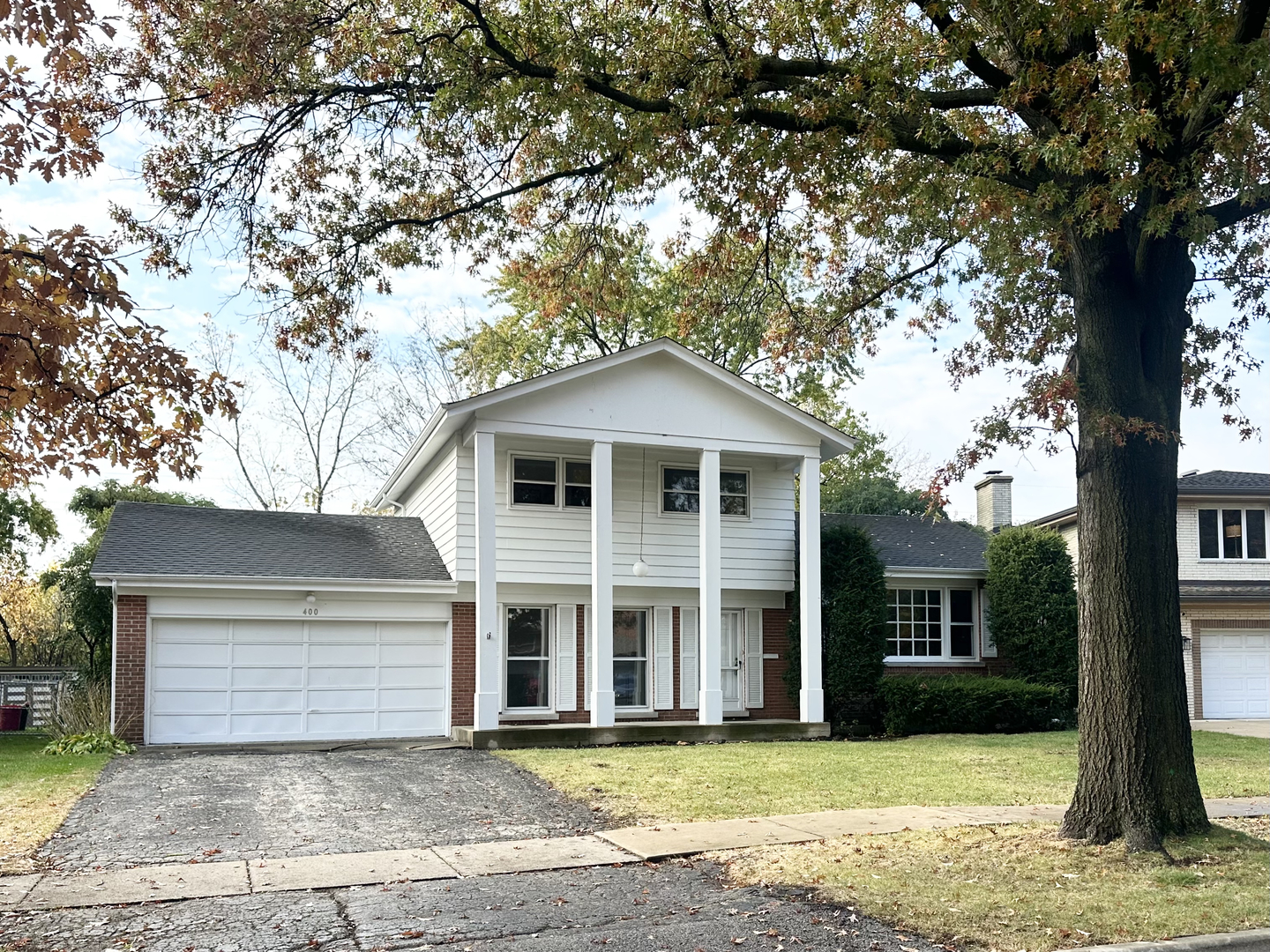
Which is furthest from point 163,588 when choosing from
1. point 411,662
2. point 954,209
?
point 954,209

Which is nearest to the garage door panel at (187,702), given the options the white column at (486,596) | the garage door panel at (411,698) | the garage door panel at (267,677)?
the garage door panel at (267,677)

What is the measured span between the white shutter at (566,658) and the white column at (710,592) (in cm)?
236

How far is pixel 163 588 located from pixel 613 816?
34.0ft

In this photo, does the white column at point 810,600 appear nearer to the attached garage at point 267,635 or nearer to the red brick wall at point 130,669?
the attached garage at point 267,635

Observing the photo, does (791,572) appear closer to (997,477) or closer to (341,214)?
(997,477)

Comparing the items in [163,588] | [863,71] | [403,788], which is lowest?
[403,788]

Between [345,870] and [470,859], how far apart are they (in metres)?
1.03

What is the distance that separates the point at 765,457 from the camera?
74.6 ft

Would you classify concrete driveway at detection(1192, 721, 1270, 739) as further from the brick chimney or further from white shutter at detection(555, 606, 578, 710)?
white shutter at detection(555, 606, 578, 710)

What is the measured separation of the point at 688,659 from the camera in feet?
72.5

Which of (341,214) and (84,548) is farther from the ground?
(341,214)

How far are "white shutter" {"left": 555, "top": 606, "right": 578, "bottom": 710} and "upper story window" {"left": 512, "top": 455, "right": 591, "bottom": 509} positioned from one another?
203 centimetres

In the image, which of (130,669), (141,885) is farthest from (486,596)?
(141,885)

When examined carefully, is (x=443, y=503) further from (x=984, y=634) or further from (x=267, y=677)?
(x=984, y=634)
